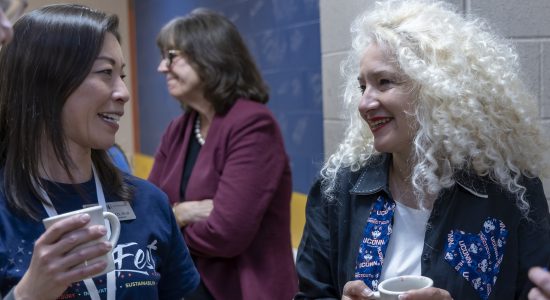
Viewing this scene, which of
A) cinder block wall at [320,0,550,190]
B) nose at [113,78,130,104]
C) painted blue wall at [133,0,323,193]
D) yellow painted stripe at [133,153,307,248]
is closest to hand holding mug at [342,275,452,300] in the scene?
nose at [113,78,130,104]

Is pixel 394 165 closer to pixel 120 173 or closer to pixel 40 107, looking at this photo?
pixel 120 173

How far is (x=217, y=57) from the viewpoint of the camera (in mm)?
2711

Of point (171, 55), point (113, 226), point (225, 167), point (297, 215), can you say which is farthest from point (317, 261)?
point (297, 215)

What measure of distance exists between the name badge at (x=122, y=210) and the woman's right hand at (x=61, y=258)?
27 centimetres

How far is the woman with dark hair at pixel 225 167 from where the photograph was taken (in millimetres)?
2441

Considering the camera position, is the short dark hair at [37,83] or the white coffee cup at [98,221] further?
the short dark hair at [37,83]

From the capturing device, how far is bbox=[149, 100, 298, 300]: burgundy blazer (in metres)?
2.43

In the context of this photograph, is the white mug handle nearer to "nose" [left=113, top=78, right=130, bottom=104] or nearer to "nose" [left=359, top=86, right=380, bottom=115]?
"nose" [left=113, top=78, right=130, bottom=104]

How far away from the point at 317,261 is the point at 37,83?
820 mm

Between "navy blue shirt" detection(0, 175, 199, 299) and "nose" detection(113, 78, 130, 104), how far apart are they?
0.65 feet

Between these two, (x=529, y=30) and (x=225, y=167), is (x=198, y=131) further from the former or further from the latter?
(x=529, y=30)

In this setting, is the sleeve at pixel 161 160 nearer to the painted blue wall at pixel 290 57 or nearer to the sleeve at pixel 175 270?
the painted blue wall at pixel 290 57

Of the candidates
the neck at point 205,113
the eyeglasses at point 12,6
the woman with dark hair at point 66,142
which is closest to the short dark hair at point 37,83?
the woman with dark hair at point 66,142

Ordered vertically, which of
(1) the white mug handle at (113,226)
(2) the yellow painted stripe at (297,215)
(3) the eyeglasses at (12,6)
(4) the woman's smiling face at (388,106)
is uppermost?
(3) the eyeglasses at (12,6)
